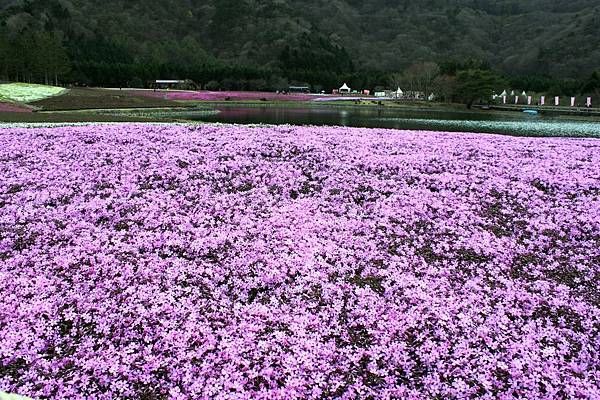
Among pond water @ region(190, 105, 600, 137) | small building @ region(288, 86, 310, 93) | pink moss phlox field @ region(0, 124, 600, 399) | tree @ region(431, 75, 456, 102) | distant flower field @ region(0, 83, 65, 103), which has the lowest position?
pink moss phlox field @ region(0, 124, 600, 399)

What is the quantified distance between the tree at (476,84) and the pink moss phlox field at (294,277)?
104 meters

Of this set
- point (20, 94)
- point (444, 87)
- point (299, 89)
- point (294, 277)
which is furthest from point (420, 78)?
point (294, 277)

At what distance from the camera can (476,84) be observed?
108438mm

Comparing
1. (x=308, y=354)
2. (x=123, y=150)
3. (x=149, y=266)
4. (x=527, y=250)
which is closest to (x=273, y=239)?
(x=149, y=266)

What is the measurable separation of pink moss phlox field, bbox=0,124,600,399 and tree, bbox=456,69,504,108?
341 feet

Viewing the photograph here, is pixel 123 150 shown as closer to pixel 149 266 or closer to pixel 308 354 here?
pixel 149 266

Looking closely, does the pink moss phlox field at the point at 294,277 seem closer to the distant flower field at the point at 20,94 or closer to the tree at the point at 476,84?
the distant flower field at the point at 20,94

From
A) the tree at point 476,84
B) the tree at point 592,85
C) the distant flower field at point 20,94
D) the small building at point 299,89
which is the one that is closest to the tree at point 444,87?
the tree at point 476,84

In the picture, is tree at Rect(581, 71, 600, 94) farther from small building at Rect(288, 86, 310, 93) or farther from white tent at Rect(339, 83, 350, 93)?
small building at Rect(288, 86, 310, 93)

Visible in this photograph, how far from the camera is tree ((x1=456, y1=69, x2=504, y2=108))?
10881cm

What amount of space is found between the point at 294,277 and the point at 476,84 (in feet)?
371

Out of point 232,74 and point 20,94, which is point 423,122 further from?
point 232,74

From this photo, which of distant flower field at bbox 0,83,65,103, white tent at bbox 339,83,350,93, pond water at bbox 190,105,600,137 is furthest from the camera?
white tent at bbox 339,83,350,93

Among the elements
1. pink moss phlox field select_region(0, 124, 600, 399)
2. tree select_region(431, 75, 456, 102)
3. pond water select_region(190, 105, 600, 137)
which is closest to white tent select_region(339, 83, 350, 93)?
tree select_region(431, 75, 456, 102)
